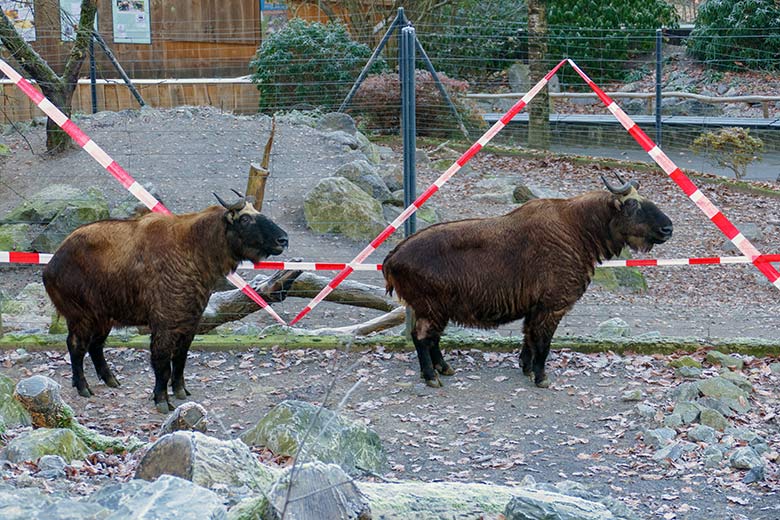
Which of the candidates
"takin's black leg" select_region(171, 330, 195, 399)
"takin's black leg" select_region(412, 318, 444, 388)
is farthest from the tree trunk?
"takin's black leg" select_region(171, 330, 195, 399)

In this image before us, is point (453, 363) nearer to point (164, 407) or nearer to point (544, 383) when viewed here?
point (544, 383)

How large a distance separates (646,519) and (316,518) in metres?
2.36

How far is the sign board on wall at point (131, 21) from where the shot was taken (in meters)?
19.8

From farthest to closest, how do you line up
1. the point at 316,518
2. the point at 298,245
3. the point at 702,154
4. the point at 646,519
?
1. the point at 702,154
2. the point at 298,245
3. the point at 646,519
4. the point at 316,518

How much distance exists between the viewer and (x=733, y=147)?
53.8 ft

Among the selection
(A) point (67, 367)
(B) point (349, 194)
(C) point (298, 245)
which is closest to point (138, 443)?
(A) point (67, 367)

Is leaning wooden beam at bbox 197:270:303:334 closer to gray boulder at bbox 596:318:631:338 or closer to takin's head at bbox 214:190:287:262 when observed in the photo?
takin's head at bbox 214:190:287:262

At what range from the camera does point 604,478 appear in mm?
6215

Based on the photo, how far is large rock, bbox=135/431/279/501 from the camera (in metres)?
4.59

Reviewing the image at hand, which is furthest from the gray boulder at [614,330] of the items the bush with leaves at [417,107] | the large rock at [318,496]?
the bush with leaves at [417,107]

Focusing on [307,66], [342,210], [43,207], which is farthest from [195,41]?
[342,210]

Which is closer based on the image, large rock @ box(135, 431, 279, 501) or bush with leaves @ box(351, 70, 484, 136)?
large rock @ box(135, 431, 279, 501)

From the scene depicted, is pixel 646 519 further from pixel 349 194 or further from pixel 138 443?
pixel 349 194

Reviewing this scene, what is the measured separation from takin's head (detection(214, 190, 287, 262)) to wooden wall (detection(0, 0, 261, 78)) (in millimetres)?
14134
